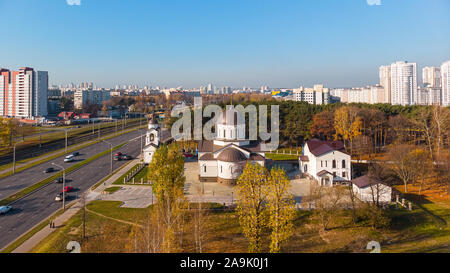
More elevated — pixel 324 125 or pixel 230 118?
pixel 230 118

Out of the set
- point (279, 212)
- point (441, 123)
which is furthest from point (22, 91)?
point (441, 123)

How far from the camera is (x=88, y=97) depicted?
105625 mm

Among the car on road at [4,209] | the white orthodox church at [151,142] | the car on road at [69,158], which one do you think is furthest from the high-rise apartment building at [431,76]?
the car on road at [4,209]

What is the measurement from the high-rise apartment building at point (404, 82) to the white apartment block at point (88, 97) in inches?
3885

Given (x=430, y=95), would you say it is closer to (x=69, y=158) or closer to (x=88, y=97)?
(x=69, y=158)

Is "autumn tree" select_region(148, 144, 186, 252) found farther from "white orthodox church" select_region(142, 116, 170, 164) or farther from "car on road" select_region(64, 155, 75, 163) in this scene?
"car on road" select_region(64, 155, 75, 163)

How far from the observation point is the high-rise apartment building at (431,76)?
79875 millimetres

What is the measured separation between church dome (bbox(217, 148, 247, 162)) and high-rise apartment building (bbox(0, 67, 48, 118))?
61.2 metres

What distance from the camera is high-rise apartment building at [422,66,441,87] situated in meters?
79.9

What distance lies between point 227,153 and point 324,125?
74.1 feet

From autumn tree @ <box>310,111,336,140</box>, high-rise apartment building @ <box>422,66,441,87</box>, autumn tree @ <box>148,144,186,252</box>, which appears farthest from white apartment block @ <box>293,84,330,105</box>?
autumn tree @ <box>148,144,186,252</box>

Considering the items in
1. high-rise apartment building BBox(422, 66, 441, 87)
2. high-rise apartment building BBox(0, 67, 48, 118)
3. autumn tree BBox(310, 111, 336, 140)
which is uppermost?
high-rise apartment building BBox(422, 66, 441, 87)

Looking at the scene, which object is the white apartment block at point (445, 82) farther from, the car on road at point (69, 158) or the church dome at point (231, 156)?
the car on road at point (69, 158)
